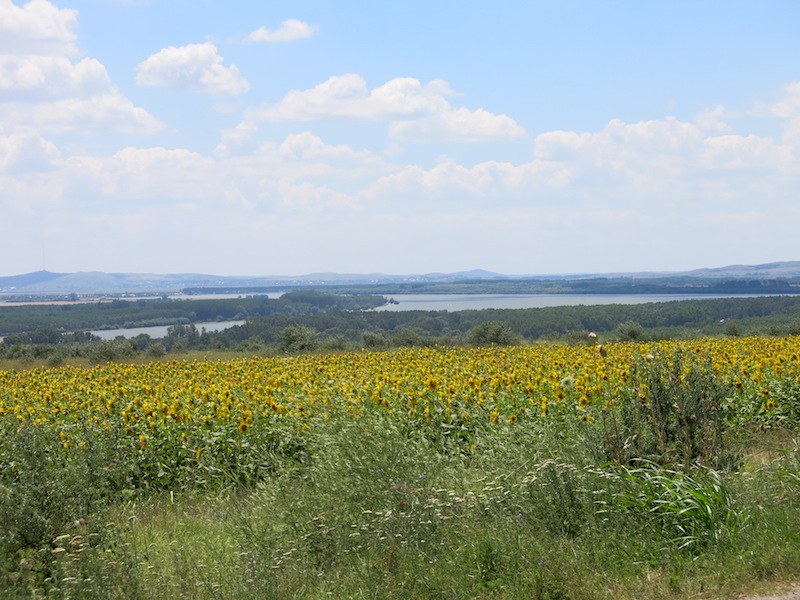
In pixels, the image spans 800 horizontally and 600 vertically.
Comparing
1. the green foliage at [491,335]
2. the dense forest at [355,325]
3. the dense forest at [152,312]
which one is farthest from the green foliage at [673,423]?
the dense forest at [152,312]

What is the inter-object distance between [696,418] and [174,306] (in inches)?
5781

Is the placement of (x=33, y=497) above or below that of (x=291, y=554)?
above

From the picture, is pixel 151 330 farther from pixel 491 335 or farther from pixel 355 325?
pixel 491 335

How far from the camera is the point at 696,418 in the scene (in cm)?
668

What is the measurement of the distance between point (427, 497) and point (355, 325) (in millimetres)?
82083

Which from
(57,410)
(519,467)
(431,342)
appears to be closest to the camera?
(519,467)

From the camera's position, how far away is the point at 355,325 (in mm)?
87938

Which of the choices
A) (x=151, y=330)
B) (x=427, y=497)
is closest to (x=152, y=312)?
(x=151, y=330)

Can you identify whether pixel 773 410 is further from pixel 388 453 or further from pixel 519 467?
pixel 388 453

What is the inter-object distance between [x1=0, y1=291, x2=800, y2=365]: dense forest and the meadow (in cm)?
1624

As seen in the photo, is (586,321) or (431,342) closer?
(431,342)

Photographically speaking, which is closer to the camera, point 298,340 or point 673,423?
point 673,423

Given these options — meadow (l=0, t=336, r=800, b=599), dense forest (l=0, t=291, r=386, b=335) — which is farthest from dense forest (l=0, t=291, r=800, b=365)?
meadow (l=0, t=336, r=800, b=599)

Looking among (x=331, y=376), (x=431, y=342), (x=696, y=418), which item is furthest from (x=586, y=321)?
(x=696, y=418)
